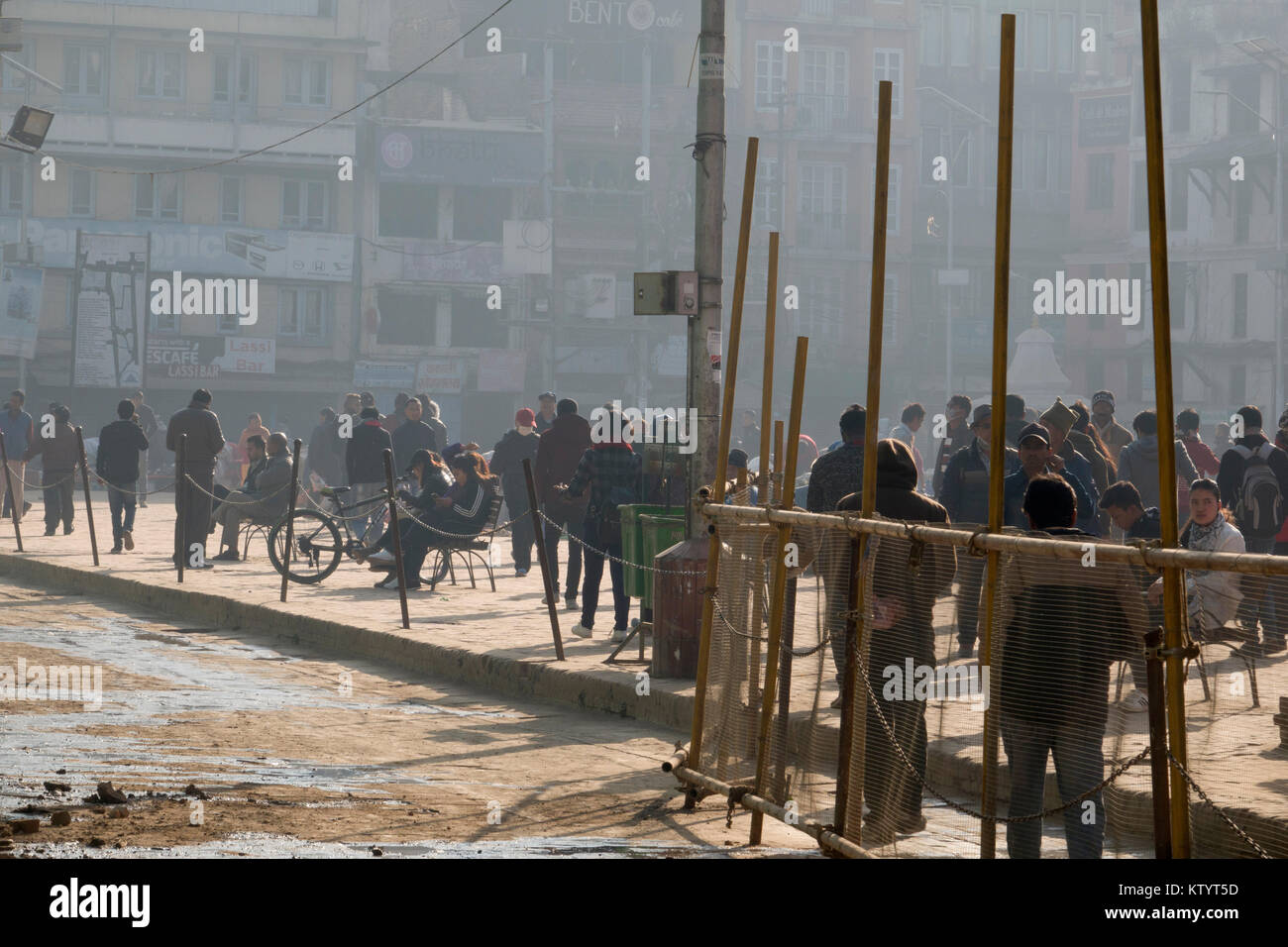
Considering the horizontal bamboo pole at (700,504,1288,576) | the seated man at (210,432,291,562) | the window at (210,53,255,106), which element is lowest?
the seated man at (210,432,291,562)

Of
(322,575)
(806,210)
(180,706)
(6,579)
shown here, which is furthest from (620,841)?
(806,210)

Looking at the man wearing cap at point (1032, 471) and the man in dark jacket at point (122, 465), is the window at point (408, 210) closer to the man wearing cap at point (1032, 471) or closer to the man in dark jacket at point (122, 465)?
the man in dark jacket at point (122, 465)

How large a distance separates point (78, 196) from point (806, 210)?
25.2 metres

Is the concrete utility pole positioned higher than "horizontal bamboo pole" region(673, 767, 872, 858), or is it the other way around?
the concrete utility pole

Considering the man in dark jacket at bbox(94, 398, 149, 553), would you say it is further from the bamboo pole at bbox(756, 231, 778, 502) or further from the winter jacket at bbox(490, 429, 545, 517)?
the bamboo pole at bbox(756, 231, 778, 502)

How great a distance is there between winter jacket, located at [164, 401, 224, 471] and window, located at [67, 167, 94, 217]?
36.5m

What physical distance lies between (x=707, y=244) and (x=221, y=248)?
4575 cm

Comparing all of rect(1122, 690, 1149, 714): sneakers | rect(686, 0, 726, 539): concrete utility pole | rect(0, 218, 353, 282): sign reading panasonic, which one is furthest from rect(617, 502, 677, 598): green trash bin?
rect(0, 218, 353, 282): sign reading panasonic

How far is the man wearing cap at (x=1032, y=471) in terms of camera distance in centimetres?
1044

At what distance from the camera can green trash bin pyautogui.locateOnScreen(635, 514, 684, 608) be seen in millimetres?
12234

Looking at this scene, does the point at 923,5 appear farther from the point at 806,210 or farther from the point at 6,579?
the point at 6,579

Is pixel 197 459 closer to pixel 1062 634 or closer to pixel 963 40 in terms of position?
pixel 1062 634

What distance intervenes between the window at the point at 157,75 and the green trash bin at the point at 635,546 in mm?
46999

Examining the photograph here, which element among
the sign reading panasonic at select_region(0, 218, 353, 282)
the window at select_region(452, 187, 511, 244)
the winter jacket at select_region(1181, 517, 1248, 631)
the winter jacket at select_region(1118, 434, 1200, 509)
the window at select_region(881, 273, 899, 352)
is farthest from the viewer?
the window at select_region(881, 273, 899, 352)
